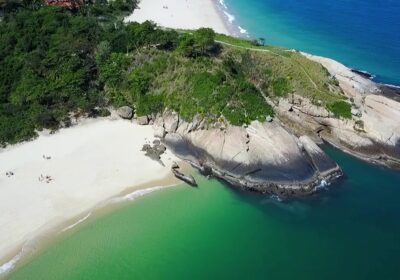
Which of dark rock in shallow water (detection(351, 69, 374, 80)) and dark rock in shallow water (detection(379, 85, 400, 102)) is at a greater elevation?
dark rock in shallow water (detection(351, 69, 374, 80))

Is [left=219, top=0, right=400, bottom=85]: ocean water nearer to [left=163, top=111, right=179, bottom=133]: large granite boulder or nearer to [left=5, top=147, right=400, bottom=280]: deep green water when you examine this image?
[left=5, top=147, right=400, bottom=280]: deep green water

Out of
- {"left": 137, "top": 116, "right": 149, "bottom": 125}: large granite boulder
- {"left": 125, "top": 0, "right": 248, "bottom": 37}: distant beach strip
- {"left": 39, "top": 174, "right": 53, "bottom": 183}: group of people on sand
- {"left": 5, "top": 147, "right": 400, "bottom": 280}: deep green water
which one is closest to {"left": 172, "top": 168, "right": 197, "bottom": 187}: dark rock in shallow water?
{"left": 5, "top": 147, "right": 400, "bottom": 280}: deep green water

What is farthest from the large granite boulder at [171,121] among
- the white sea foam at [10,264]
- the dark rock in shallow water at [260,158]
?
the white sea foam at [10,264]

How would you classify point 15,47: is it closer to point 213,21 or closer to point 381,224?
point 213,21

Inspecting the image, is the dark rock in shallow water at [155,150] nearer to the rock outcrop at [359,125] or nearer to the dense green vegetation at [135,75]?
the dense green vegetation at [135,75]

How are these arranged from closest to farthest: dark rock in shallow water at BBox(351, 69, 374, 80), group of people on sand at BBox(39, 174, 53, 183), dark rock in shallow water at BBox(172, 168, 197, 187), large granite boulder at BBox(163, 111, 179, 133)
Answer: group of people on sand at BBox(39, 174, 53, 183) < dark rock in shallow water at BBox(172, 168, 197, 187) < large granite boulder at BBox(163, 111, 179, 133) < dark rock in shallow water at BBox(351, 69, 374, 80)

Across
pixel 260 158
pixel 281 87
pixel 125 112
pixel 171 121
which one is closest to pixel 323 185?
pixel 260 158

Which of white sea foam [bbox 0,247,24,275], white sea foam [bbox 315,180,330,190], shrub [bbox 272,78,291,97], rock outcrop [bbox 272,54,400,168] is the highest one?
shrub [bbox 272,78,291,97]
